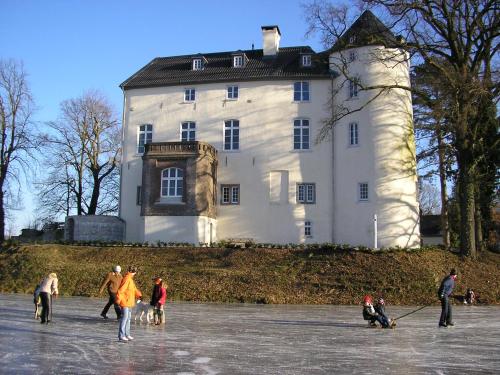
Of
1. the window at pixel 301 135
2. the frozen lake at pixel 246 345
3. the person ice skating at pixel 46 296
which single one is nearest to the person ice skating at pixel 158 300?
the frozen lake at pixel 246 345

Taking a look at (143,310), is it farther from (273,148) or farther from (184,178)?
(273,148)

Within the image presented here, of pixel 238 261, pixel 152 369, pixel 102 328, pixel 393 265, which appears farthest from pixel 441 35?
pixel 152 369

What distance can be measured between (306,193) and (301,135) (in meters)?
4.20

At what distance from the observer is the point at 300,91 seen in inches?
1533

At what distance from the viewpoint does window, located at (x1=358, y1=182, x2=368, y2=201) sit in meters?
35.3

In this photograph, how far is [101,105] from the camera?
52.0m

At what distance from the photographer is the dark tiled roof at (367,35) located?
31109 millimetres

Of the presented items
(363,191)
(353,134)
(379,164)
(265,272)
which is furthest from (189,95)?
(265,272)

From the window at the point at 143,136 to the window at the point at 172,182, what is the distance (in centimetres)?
518

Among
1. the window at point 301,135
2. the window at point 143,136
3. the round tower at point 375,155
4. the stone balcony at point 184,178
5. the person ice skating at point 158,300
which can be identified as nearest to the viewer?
the person ice skating at point 158,300

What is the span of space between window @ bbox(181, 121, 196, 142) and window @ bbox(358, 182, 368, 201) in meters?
12.7

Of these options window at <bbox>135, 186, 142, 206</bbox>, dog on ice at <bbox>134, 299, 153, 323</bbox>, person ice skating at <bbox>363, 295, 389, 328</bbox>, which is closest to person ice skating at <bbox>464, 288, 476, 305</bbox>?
person ice skating at <bbox>363, 295, 389, 328</bbox>

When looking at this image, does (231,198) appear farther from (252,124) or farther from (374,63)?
(374,63)

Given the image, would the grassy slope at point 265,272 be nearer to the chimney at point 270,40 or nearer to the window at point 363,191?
the window at point 363,191
